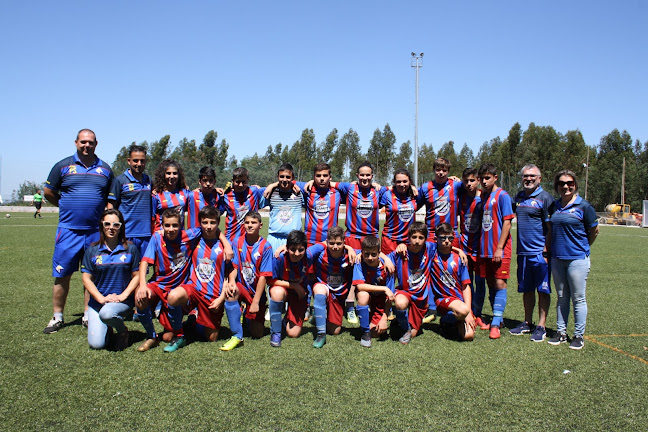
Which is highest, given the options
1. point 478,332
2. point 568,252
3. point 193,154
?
point 193,154

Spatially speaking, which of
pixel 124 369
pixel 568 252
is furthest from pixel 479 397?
pixel 124 369

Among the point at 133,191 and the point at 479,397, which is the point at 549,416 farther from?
the point at 133,191

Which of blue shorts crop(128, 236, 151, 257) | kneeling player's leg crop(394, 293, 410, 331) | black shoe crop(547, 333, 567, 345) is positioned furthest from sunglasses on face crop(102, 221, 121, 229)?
black shoe crop(547, 333, 567, 345)

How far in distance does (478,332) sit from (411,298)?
A: 2.81 feet

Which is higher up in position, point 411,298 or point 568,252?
point 568,252

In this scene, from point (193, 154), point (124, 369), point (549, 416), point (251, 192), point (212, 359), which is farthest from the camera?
point (193, 154)

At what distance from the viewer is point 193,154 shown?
4441 centimetres

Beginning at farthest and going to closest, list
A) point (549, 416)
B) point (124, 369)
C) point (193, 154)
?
point (193, 154) → point (124, 369) → point (549, 416)

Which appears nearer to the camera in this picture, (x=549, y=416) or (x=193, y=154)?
(x=549, y=416)

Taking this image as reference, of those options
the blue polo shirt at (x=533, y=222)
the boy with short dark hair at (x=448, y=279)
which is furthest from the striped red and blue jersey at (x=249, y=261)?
the blue polo shirt at (x=533, y=222)

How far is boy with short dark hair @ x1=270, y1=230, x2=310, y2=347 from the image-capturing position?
4.18 meters

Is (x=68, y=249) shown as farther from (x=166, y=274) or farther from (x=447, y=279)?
(x=447, y=279)

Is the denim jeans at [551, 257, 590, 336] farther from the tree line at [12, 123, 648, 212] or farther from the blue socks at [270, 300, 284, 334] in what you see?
the tree line at [12, 123, 648, 212]

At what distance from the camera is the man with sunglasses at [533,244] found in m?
4.46
